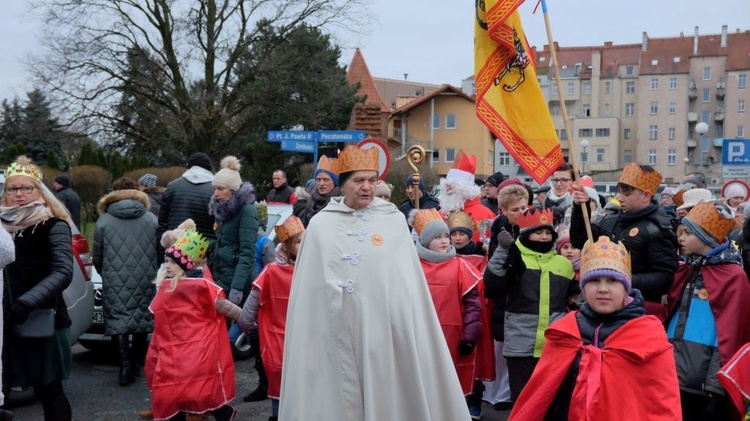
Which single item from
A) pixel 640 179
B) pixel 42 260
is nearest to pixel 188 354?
pixel 42 260

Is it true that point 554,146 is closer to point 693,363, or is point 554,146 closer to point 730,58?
point 693,363

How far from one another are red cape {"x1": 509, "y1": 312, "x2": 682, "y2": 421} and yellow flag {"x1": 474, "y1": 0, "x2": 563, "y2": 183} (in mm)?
1725

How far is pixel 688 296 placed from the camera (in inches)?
211

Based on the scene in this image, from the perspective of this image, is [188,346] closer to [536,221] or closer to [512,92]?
[536,221]

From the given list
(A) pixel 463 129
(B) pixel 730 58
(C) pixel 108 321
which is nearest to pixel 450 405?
(C) pixel 108 321

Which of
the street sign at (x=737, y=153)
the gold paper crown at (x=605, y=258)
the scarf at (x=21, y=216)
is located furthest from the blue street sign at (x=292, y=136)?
the gold paper crown at (x=605, y=258)

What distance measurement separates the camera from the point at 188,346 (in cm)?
633

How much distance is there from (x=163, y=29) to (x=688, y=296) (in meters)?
27.8

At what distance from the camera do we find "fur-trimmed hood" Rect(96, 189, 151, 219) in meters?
8.34

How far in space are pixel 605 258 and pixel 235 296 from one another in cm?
377

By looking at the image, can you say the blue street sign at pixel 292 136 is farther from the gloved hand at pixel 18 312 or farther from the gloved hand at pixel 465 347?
the gloved hand at pixel 18 312

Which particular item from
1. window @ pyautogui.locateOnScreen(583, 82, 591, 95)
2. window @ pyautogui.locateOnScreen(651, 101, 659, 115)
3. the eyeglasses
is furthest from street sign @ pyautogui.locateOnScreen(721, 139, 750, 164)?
window @ pyautogui.locateOnScreen(583, 82, 591, 95)

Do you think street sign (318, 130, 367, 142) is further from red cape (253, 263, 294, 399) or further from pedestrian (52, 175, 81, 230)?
red cape (253, 263, 294, 399)

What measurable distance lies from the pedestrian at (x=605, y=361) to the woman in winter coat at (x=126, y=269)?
486cm
